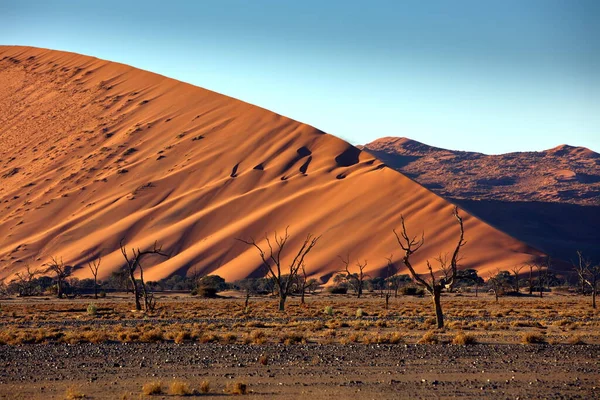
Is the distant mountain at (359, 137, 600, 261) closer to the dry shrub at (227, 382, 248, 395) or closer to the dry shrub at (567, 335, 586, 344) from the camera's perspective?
the dry shrub at (567, 335, 586, 344)

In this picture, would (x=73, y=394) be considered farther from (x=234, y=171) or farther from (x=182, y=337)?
(x=234, y=171)

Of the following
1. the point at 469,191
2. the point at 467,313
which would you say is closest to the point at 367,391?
the point at 467,313

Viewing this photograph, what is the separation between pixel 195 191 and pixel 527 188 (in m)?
81.9

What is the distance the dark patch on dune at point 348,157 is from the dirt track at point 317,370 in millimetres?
74763

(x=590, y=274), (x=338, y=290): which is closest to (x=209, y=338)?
(x=590, y=274)

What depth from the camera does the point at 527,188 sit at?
146m

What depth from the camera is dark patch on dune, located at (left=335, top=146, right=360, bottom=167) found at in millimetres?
93438

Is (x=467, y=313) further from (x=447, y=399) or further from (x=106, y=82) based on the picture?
(x=106, y=82)

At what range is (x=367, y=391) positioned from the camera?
42.0 feet

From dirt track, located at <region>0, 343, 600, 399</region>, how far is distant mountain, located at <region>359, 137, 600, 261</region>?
77594 mm

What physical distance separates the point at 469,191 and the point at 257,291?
83.6 metres

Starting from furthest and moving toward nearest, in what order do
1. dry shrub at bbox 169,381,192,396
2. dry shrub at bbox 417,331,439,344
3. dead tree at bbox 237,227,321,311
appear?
dead tree at bbox 237,227,321,311
dry shrub at bbox 417,331,439,344
dry shrub at bbox 169,381,192,396

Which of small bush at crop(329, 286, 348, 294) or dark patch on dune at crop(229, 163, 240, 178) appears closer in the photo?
small bush at crop(329, 286, 348, 294)

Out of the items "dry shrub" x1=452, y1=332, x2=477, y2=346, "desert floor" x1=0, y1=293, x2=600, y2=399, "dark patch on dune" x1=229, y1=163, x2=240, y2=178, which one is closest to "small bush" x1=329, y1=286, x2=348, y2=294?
"dark patch on dune" x1=229, y1=163, x2=240, y2=178
